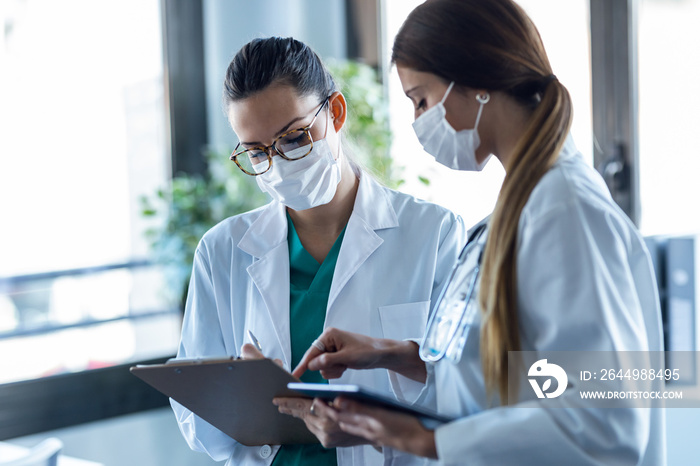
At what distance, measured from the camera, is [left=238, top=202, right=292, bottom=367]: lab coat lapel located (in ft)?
4.73

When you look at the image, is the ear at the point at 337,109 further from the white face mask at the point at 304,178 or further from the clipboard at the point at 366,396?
the clipboard at the point at 366,396

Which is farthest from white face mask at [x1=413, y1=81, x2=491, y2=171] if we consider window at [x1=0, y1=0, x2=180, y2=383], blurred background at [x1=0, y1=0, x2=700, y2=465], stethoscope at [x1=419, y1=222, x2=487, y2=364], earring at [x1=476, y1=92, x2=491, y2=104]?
window at [x1=0, y1=0, x2=180, y2=383]

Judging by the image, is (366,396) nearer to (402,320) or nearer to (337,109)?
(402,320)

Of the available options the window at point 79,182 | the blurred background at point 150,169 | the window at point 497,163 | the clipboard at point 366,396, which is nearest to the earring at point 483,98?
the clipboard at point 366,396

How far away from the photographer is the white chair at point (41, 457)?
1554mm

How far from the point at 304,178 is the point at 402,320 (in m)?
0.38

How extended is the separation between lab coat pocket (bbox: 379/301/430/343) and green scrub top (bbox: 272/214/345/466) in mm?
135

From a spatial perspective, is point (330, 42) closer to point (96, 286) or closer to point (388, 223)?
point (96, 286)

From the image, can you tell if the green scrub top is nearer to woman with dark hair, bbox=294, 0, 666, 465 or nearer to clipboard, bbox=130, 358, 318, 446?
clipboard, bbox=130, 358, 318, 446

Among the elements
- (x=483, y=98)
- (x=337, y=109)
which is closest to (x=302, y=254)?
(x=337, y=109)

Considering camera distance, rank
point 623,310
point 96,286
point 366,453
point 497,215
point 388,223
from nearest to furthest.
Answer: point 623,310 → point 497,215 → point 366,453 → point 388,223 → point 96,286

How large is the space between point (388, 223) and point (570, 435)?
756 millimetres

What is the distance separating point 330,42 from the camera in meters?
3.37

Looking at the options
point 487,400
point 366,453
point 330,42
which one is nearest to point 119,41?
point 330,42
